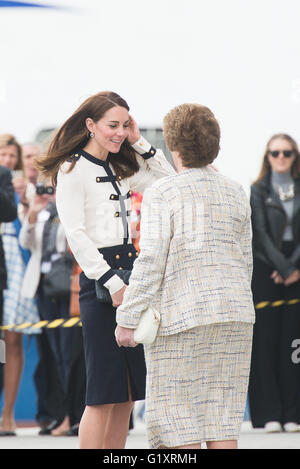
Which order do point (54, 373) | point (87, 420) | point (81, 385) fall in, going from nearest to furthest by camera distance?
1. point (87, 420)
2. point (81, 385)
3. point (54, 373)

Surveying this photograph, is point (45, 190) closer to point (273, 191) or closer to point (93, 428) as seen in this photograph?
point (273, 191)

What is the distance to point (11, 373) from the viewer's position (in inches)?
286

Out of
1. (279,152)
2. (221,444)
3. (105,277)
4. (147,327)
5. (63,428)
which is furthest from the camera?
(279,152)

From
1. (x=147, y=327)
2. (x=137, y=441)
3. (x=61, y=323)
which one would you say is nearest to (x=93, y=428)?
(x=147, y=327)

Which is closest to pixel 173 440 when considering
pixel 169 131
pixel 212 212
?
pixel 212 212

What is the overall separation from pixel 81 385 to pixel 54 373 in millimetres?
511

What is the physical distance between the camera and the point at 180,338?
3867mm

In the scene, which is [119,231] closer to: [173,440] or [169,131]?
[169,131]

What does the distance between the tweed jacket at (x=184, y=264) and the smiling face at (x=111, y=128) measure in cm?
57

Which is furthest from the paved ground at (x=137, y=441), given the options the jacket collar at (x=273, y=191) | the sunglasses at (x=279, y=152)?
the sunglasses at (x=279, y=152)

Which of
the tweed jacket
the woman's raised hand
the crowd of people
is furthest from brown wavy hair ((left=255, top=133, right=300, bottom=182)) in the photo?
the tweed jacket

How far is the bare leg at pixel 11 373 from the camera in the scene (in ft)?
23.6

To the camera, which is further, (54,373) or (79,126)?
(54,373)

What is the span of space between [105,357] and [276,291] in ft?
9.62
